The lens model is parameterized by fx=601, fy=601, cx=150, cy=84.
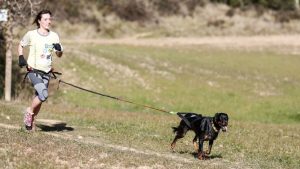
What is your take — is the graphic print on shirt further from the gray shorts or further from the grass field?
the grass field

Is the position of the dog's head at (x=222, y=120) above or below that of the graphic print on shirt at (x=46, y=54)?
below

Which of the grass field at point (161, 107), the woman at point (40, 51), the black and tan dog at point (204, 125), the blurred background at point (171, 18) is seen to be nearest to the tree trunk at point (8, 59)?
the grass field at point (161, 107)

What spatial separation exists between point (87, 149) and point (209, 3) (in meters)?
61.0

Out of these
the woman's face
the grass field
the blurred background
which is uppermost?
the blurred background

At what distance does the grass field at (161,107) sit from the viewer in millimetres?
12203

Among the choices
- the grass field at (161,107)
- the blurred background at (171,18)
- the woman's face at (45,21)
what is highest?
the blurred background at (171,18)

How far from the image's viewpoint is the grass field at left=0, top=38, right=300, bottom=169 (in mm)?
12203

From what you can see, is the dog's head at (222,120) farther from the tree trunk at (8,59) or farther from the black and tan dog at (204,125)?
the tree trunk at (8,59)

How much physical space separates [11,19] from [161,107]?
10060 millimetres

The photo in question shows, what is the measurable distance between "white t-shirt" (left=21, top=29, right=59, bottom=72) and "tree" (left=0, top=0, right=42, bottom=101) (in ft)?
35.7

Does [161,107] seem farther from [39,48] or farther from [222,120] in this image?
[222,120]

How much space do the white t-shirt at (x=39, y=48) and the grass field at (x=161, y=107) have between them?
1.56 meters

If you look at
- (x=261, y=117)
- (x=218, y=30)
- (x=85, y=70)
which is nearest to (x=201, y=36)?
(x=218, y=30)

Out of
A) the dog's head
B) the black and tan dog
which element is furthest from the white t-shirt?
the dog's head
